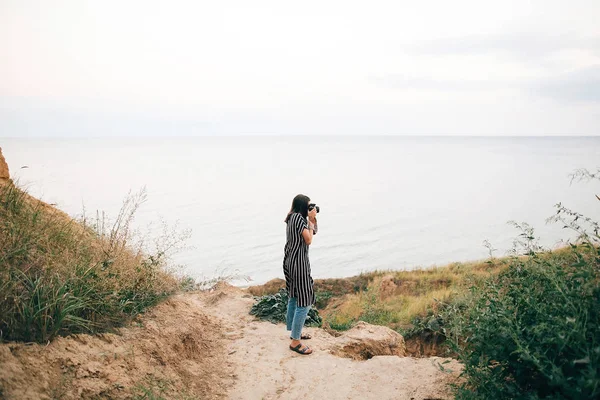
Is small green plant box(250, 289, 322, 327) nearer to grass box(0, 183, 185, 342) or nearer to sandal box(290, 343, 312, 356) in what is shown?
sandal box(290, 343, 312, 356)

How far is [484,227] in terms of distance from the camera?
30219 mm

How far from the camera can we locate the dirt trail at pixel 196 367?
3027 mm

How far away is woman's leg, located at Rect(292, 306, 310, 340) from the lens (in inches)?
203

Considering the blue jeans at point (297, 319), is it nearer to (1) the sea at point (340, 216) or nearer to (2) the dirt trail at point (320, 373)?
(2) the dirt trail at point (320, 373)

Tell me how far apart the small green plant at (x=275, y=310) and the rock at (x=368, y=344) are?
3.68 feet

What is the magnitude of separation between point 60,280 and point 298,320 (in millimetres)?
3087

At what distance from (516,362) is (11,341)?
4.27 meters

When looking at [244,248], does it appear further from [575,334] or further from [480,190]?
[480,190]

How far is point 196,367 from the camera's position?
4.51 m

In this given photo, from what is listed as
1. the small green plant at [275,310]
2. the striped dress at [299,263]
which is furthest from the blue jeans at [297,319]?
the small green plant at [275,310]

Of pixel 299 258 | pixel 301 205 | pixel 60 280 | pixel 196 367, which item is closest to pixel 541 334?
pixel 299 258

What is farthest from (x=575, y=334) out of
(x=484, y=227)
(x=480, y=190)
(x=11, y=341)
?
(x=480, y=190)

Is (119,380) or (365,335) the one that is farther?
(365,335)

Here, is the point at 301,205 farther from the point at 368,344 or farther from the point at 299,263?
the point at 368,344
